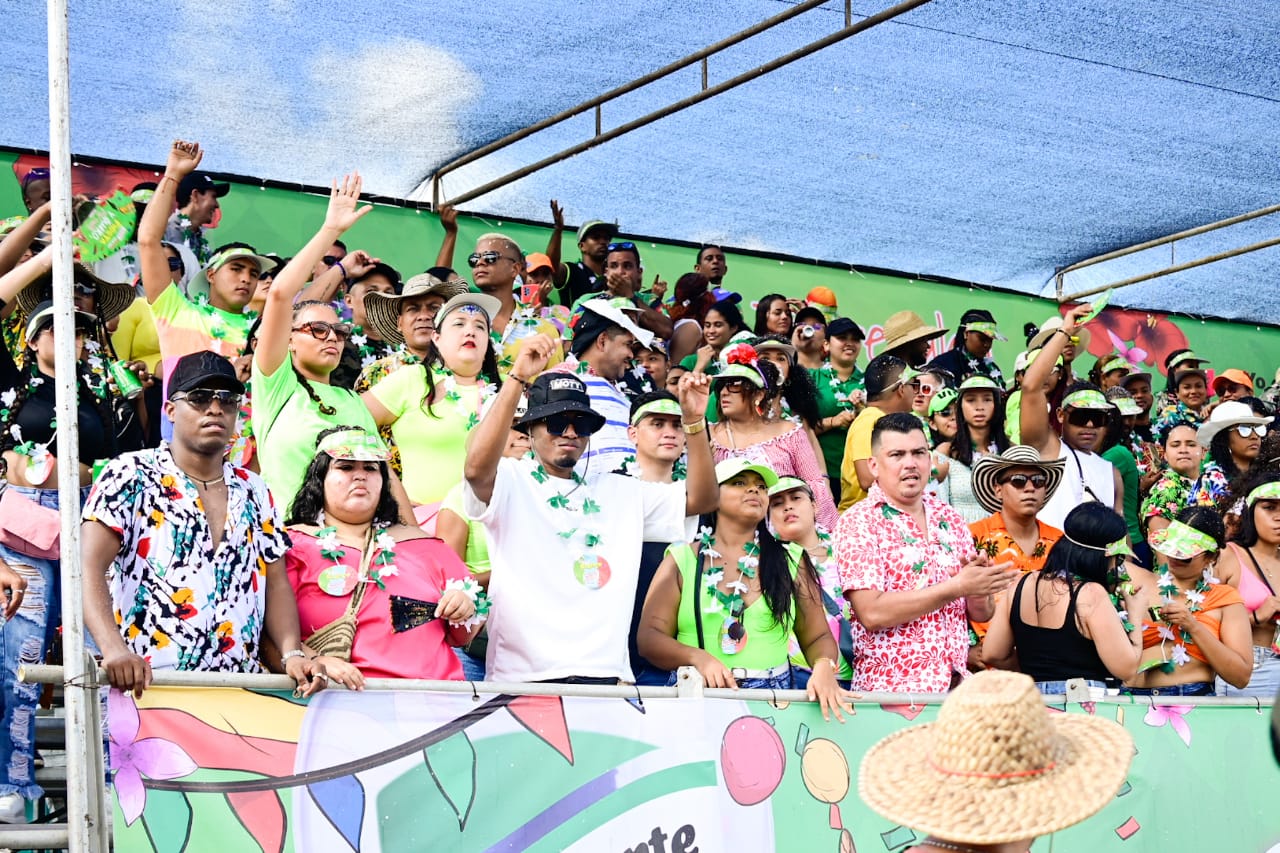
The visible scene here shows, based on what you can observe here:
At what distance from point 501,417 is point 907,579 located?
5.57 ft

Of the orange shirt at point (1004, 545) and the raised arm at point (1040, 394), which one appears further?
the raised arm at point (1040, 394)

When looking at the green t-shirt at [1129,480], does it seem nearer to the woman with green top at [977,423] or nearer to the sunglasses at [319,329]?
the woman with green top at [977,423]

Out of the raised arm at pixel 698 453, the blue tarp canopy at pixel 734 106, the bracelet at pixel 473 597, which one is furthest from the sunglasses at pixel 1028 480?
the bracelet at pixel 473 597

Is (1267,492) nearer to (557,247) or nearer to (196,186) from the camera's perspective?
(557,247)

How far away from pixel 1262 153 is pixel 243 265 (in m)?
5.84

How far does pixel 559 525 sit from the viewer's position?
17.2ft

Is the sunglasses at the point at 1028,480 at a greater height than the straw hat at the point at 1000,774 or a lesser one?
greater

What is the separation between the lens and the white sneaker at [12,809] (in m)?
4.36

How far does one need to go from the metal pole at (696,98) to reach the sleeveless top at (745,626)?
3177mm

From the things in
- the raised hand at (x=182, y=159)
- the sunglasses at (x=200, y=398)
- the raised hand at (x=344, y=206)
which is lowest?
the sunglasses at (x=200, y=398)

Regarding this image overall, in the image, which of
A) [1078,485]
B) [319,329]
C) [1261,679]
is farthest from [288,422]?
[1261,679]

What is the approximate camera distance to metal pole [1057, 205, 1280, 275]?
10461 millimetres

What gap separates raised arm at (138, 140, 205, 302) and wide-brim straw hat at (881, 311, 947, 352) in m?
4.28

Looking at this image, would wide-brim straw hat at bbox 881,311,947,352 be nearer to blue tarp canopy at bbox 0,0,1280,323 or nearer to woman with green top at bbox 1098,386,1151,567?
blue tarp canopy at bbox 0,0,1280,323
